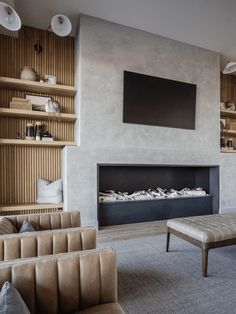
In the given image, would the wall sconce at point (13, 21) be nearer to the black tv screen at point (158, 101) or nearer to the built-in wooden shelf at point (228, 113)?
the black tv screen at point (158, 101)

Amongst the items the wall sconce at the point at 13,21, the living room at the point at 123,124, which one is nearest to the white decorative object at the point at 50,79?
the living room at the point at 123,124

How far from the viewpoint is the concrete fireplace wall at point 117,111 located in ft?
11.2

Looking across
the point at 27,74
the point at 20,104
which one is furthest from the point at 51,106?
the point at 27,74

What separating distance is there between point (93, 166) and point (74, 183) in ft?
1.33

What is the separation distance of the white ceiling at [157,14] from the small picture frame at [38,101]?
1.24 m

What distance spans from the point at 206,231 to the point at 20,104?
10.5 ft

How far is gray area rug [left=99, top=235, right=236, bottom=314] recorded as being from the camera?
63.4 inches

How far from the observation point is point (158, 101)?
3967mm

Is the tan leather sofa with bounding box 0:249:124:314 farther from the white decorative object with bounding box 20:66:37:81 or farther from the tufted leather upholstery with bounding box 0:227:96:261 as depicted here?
the white decorative object with bounding box 20:66:37:81

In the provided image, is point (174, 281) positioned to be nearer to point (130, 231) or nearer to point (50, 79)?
point (130, 231)

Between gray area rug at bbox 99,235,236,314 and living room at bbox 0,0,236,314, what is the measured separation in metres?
0.03

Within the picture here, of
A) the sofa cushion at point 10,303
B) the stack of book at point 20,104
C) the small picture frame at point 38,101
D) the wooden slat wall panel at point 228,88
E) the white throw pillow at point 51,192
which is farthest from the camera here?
the wooden slat wall panel at point 228,88

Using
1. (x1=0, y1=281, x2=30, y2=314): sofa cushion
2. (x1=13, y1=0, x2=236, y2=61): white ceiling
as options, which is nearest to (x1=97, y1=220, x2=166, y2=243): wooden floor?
(x1=0, y1=281, x2=30, y2=314): sofa cushion

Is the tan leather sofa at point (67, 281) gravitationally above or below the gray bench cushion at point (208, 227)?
above
